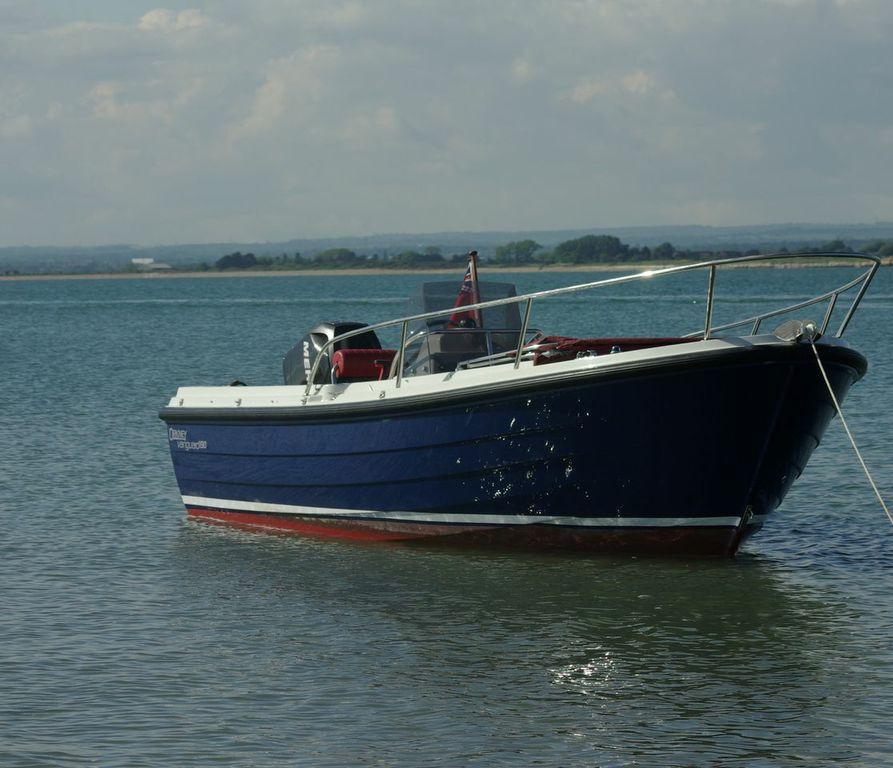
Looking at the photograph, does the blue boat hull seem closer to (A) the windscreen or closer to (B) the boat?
(B) the boat

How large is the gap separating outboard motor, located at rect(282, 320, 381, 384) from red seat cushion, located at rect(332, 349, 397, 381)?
0.49 feet

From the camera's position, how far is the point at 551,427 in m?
10.4

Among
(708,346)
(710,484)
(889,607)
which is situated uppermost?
(708,346)

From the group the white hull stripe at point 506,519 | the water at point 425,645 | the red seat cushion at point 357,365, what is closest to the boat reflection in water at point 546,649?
the water at point 425,645

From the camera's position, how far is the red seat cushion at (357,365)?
12430 millimetres

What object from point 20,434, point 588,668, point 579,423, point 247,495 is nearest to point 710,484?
point 579,423

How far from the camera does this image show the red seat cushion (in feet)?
40.8

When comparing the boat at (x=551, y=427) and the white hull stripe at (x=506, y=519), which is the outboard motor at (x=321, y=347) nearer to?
the boat at (x=551, y=427)

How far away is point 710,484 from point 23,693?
512 centimetres

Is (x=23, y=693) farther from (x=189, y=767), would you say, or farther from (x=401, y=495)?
(x=401, y=495)

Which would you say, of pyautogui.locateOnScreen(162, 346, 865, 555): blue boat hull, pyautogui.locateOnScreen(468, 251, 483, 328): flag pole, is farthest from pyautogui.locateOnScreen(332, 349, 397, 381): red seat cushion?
pyautogui.locateOnScreen(468, 251, 483, 328): flag pole

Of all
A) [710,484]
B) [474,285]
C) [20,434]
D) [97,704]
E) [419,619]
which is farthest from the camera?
[20,434]

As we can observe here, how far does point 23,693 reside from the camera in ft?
26.2

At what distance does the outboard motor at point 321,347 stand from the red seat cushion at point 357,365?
0.15m
